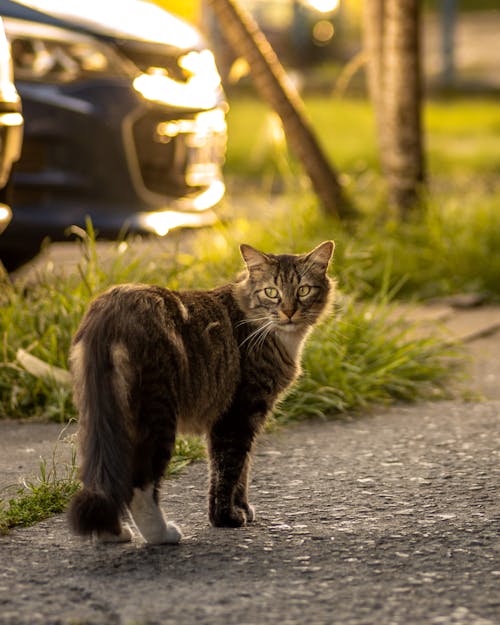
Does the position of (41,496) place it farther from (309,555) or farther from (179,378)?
(309,555)

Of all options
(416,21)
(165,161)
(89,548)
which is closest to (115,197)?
(165,161)

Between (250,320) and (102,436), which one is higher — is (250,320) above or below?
above

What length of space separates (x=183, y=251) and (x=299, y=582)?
586 centimetres


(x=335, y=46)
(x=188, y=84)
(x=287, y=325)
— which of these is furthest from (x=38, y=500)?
(x=335, y=46)

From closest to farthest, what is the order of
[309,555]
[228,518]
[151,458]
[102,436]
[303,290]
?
[102,436] < [151,458] < [309,555] < [228,518] < [303,290]

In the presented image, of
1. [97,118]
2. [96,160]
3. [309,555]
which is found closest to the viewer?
[309,555]

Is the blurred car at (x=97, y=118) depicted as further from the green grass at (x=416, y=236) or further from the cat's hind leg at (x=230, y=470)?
the cat's hind leg at (x=230, y=470)

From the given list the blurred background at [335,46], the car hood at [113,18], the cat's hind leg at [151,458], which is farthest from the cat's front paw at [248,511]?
the blurred background at [335,46]

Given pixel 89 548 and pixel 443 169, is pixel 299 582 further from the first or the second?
pixel 443 169

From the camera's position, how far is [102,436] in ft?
12.3

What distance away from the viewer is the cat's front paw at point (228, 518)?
4.29 metres

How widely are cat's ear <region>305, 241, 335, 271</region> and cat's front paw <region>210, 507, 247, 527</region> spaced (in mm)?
996

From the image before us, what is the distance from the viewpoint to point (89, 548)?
4043 mm

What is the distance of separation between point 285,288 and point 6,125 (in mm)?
2338
